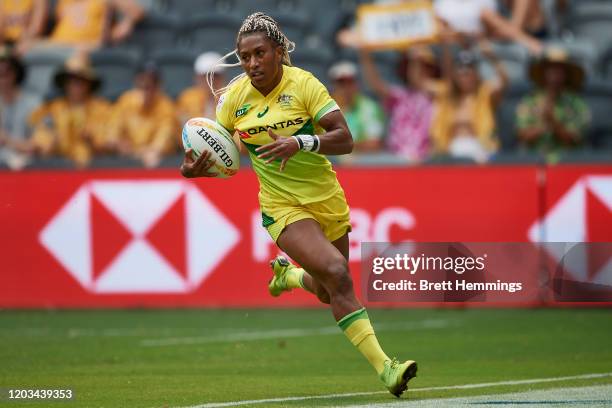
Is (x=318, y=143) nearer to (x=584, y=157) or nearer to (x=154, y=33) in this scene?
(x=584, y=157)

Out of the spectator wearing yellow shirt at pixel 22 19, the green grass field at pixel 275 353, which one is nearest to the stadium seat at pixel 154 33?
the spectator wearing yellow shirt at pixel 22 19

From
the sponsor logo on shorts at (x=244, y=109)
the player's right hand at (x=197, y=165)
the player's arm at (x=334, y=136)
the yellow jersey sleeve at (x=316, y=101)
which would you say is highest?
the yellow jersey sleeve at (x=316, y=101)

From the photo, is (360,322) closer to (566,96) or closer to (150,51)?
(566,96)

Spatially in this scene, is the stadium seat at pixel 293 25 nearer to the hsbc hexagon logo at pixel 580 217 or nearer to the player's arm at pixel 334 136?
the hsbc hexagon logo at pixel 580 217

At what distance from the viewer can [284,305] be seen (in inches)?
596

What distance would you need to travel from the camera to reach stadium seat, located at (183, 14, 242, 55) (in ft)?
58.7

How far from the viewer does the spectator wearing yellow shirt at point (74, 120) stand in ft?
53.2

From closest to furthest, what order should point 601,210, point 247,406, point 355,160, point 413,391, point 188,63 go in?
1. point 247,406
2. point 413,391
3. point 601,210
4. point 355,160
5. point 188,63

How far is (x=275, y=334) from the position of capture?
12727 millimetres

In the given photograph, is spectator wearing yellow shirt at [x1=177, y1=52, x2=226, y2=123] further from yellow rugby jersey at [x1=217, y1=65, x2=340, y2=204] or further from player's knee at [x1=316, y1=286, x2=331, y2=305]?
yellow rugby jersey at [x1=217, y1=65, x2=340, y2=204]

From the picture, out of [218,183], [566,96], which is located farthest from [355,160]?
[566,96]

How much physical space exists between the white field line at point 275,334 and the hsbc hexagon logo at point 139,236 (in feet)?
7.13

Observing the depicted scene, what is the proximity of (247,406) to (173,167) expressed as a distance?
24.5 feet

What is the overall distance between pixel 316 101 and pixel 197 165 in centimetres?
95
